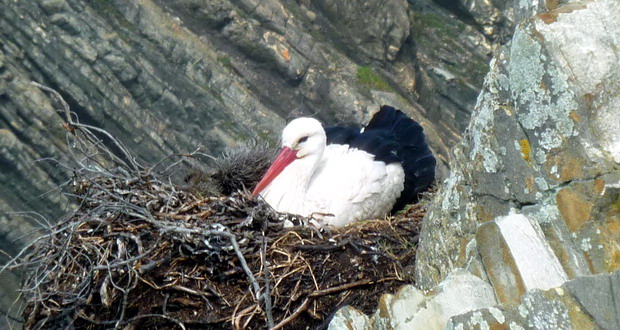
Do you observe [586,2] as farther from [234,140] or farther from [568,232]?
[234,140]

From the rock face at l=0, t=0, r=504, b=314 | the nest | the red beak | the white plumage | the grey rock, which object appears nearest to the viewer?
the grey rock

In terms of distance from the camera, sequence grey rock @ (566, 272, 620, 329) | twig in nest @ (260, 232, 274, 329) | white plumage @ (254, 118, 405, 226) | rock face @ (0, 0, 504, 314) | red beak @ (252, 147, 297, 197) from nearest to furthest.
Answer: grey rock @ (566, 272, 620, 329) → twig in nest @ (260, 232, 274, 329) → white plumage @ (254, 118, 405, 226) → red beak @ (252, 147, 297, 197) → rock face @ (0, 0, 504, 314)

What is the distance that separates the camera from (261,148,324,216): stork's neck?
5.88 m

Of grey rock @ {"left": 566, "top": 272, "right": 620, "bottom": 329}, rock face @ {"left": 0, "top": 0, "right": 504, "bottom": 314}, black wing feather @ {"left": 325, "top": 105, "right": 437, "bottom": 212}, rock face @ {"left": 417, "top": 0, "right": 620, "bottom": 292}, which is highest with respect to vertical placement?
rock face @ {"left": 417, "top": 0, "right": 620, "bottom": 292}

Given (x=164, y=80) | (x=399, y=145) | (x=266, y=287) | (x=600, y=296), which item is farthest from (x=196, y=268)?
(x=164, y=80)

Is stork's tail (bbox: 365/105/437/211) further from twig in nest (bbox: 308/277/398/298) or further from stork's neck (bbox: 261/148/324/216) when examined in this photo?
twig in nest (bbox: 308/277/398/298)

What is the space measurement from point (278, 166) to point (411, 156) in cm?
99

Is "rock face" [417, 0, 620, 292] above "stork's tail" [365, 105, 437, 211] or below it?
above

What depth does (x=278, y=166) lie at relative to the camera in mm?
6090

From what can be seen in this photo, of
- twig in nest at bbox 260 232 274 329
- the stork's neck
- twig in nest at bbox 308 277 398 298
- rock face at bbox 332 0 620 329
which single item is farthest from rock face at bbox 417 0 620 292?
the stork's neck

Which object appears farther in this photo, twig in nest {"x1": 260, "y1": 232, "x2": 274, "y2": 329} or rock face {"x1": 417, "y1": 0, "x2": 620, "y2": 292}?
twig in nest {"x1": 260, "y1": 232, "x2": 274, "y2": 329}

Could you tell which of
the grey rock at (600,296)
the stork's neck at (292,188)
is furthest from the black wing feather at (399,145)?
the grey rock at (600,296)

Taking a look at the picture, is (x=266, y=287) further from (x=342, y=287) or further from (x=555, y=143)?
(x=555, y=143)

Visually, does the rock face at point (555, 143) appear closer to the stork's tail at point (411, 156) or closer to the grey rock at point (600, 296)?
the grey rock at point (600, 296)
